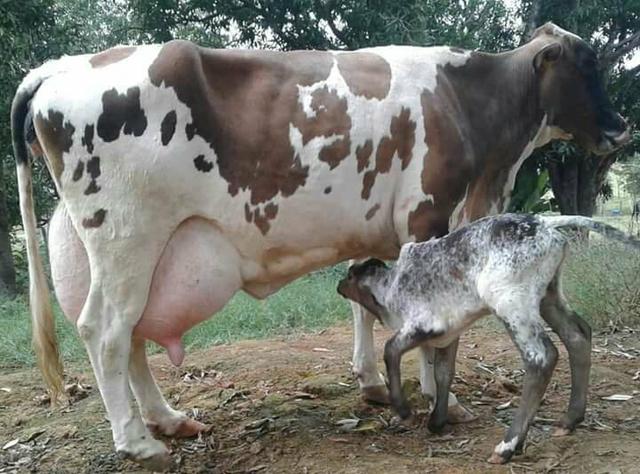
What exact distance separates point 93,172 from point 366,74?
1.31 metres

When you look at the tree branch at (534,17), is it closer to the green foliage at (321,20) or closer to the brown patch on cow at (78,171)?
the green foliage at (321,20)

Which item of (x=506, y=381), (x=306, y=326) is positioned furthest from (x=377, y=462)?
(x=306, y=326)

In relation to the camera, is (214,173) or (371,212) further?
(371,212)

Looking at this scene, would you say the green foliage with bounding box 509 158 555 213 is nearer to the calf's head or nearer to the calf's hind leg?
the calf's head

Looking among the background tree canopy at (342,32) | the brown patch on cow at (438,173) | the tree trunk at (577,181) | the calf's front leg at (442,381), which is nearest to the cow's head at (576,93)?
the brown patch on cow at (438,173)

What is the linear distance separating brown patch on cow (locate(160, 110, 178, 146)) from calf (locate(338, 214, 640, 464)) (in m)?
1.16

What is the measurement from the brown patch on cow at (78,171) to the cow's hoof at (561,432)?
242 cm

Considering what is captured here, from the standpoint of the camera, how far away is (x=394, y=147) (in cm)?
345

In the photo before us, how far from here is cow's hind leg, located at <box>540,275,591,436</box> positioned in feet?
11.5

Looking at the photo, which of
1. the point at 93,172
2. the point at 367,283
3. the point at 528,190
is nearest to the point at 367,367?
the point at 367,283

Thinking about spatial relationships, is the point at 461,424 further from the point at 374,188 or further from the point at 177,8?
the point at 177,8

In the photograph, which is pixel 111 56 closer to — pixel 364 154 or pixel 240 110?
pixel 240 110

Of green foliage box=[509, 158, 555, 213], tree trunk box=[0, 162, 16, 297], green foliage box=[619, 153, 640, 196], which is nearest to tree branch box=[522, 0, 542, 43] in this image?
green foliage box=[509, 158, 555, 213]

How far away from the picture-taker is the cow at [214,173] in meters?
3.22
